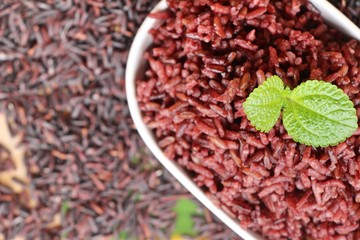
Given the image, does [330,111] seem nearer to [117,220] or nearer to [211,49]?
[211,49]

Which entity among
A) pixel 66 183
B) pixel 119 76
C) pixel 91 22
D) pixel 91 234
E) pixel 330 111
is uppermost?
pixel 330 111

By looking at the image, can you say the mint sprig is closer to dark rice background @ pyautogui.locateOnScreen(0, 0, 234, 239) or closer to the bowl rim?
the bowl rim

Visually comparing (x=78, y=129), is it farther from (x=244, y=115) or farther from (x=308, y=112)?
(x=308, y=112)

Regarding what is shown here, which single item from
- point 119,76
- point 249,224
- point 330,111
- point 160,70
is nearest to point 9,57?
point 119,76

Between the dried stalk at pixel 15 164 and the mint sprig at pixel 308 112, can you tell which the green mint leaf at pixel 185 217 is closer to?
the dried stalk at pixel 15 164

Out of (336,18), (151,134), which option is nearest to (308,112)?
(336,18)

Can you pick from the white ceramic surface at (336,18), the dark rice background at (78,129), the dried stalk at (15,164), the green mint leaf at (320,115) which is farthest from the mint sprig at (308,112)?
the dried stalk at (15,164)
